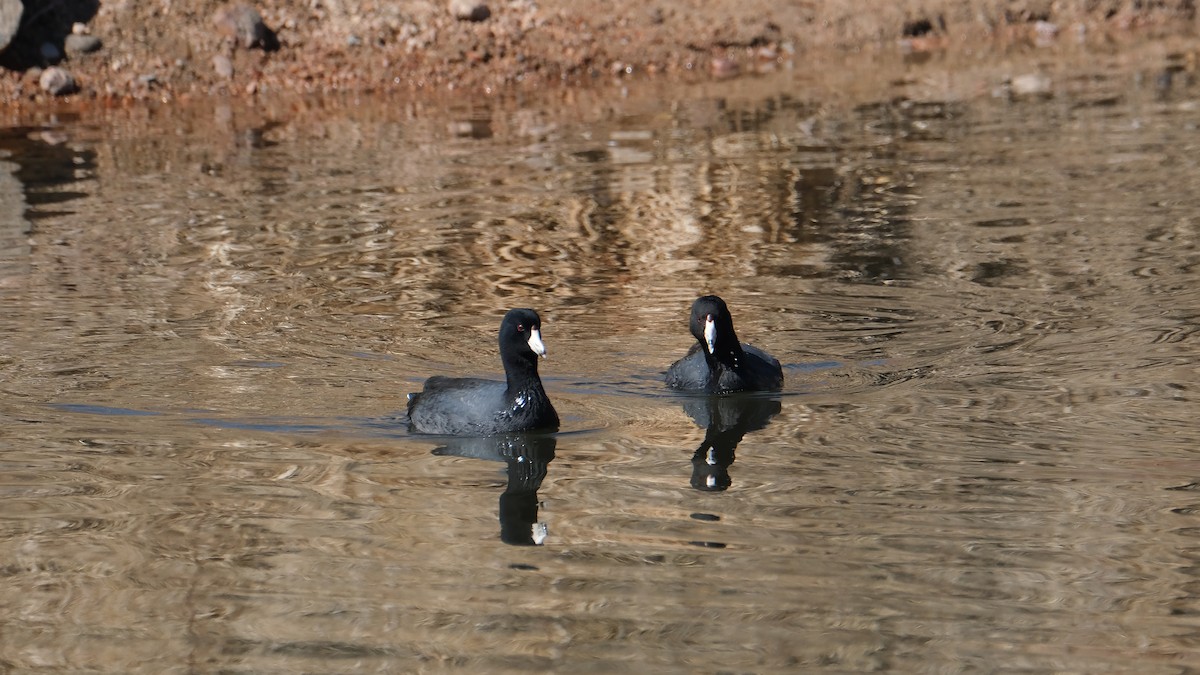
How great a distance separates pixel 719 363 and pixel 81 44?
16904 millimetres

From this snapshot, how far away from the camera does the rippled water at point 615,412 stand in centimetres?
631

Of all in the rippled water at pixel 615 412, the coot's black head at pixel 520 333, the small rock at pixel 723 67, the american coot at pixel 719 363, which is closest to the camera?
the rippled water at pixel 615 412

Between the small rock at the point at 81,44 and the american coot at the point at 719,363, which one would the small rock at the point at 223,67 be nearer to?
the small rock at the point at 81,44

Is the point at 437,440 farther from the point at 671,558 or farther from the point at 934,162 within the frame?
the point at 934,162

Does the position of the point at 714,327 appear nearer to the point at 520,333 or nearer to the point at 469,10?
the point at 520,333

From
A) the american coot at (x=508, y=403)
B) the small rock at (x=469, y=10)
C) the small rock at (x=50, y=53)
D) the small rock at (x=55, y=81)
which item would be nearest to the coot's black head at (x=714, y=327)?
the american coot at (x=508, y=403)

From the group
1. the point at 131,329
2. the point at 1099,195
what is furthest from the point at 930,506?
the point at 1099,195

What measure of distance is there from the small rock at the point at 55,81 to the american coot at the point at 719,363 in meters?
16.1

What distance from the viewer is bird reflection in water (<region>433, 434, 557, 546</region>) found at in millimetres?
7449

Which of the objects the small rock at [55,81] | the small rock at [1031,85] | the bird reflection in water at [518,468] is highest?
the small rock at [55,81]

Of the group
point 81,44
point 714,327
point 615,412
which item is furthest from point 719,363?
point 81,44

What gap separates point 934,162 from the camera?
57.4 feet

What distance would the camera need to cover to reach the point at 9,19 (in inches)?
919

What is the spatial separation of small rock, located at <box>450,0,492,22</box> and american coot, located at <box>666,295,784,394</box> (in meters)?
16.0
